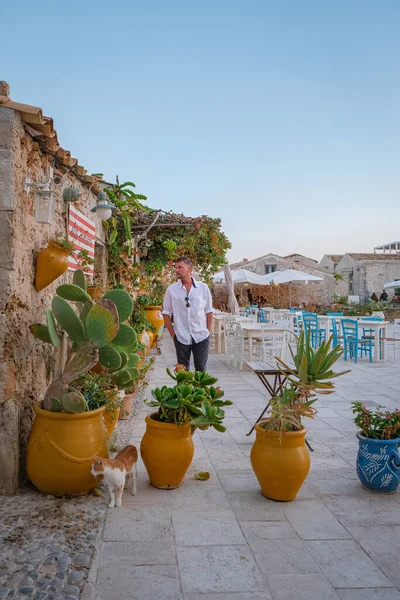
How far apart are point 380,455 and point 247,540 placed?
1.15 meters

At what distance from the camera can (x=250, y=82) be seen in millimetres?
7492

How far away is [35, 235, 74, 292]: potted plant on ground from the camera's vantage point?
3174 mm

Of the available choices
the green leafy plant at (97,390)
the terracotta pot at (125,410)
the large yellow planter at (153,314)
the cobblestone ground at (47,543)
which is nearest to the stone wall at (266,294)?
the large yellow planter at (153,314)

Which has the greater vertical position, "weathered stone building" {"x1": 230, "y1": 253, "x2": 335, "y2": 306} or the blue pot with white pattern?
"weathered stone building" {"x1": 230, "y1": 253, "x2": 335, "y2": 306}

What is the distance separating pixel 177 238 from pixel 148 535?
6019 millimetres

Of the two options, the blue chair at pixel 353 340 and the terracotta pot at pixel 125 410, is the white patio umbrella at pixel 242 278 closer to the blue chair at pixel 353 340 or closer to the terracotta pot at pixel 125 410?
the blue chair at pixel 353 340

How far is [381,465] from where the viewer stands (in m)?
2.94

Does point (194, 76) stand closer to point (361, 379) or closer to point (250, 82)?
point (250, 82)

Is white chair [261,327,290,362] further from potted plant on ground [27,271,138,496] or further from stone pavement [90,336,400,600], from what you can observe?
potted plant on ground [27,271,138,496]

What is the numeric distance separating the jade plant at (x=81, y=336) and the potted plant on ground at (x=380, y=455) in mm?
1769

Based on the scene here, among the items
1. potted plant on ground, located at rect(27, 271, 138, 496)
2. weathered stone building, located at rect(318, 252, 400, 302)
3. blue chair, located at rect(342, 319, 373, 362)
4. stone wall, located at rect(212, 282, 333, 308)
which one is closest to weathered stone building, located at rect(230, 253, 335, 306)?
stone wall, located at rect(212, 282, 333, 308)

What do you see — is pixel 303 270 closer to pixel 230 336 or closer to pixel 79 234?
pixel 230 336

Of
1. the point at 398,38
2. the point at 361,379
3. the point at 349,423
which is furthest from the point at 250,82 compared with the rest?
the point at 349,423

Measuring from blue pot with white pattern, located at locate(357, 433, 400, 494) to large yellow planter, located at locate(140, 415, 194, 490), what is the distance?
3.91ft
